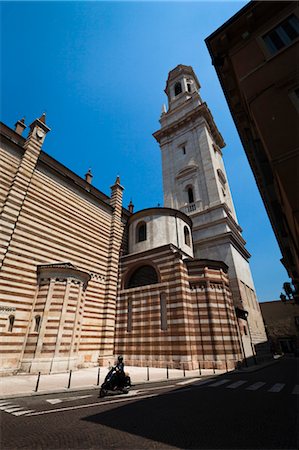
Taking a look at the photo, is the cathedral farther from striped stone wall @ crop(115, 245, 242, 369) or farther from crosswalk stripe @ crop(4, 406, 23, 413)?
crosswalk stripe @ crop(4, 406, 23, 413)

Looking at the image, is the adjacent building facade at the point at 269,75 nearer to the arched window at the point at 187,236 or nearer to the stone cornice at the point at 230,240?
the arched window at the point at 187,236

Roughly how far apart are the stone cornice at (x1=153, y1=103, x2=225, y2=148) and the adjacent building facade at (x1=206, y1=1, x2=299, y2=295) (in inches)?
920

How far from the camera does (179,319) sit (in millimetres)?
14406

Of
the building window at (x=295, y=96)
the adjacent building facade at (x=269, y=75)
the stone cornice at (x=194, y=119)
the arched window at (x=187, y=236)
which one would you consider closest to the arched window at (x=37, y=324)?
the arched window at (x=187, y=236)

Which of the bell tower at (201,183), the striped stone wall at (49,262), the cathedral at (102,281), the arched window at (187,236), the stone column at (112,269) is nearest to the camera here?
the striped stone wall at (49,262)

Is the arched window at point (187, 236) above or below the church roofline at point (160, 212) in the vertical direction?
below

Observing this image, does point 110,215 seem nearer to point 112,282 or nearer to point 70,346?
point 112,282

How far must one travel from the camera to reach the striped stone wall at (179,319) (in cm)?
1391

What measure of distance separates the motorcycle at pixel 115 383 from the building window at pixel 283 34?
12602 mm

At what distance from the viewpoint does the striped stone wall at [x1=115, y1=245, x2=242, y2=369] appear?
45.6 feet

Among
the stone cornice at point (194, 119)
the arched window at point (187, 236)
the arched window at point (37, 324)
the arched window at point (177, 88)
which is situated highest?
the arched window at point (177, 88)

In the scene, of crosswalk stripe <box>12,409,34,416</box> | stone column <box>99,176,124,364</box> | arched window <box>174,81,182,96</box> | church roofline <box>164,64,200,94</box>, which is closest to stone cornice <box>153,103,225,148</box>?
arched window <box>174,81,182,96</box>

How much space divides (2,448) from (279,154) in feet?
29.2

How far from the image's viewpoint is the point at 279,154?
6.46 meters
